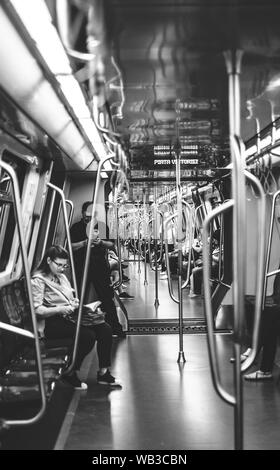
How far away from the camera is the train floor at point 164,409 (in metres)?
3.67

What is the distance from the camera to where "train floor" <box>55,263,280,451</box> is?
3.67 m

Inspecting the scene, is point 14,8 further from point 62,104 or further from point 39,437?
point 39,437

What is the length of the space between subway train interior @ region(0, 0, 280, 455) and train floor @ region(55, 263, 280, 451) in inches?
0.7

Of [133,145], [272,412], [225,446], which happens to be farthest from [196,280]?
[225,446]

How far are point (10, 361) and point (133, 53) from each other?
10.1 feet

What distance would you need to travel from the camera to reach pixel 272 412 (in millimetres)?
4234

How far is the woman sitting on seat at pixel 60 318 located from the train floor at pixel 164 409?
0.18 meters

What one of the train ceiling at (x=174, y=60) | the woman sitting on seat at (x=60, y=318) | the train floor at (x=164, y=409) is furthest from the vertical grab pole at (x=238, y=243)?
the woman sitting on seat at (x=60, y=318)

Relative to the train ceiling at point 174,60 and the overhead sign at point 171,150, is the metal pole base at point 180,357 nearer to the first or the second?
the overhead sign at point 171,150

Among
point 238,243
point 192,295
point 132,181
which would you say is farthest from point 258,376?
point 192,295

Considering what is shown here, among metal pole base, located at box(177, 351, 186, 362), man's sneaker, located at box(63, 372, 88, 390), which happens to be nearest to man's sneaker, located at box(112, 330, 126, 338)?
metal pole base, located at box(177, 351, 186, 362)

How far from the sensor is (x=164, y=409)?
4.36m

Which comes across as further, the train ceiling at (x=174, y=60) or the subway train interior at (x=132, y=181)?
the subway train interior at (x=132, y=181)

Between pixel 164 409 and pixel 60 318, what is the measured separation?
1.28 metres
